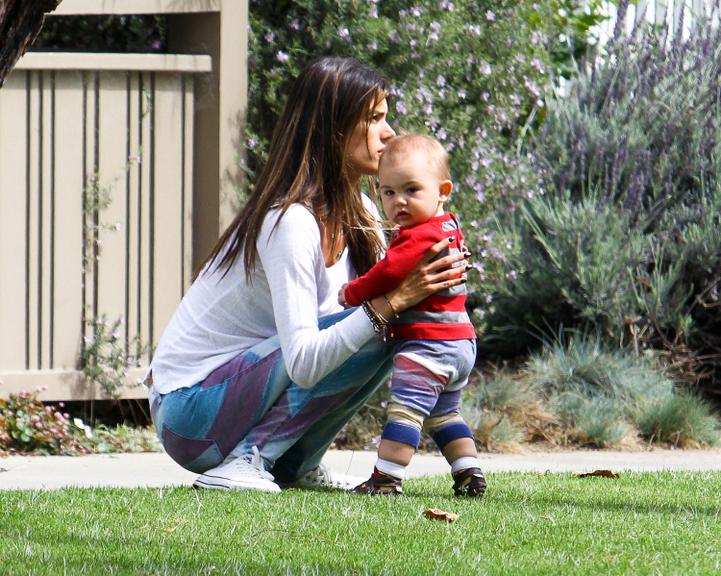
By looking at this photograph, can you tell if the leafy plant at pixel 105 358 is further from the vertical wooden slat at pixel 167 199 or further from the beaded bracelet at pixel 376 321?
the beaded bracelet at pixel 376 321

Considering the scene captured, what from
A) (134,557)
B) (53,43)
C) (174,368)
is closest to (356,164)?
(174,368)

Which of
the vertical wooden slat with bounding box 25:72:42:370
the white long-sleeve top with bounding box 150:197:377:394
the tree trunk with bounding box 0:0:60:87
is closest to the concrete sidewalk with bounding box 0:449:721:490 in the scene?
the white long-sleeve top with bounding box 150:197:377:394

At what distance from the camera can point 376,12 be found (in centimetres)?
582

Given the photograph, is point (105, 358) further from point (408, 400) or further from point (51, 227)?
point (408, 400)

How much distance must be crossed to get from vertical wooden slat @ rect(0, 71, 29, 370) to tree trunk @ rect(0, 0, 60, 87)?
117 inches

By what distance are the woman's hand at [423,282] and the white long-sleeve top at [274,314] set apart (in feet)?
0.35

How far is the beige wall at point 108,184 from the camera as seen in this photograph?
5629mm

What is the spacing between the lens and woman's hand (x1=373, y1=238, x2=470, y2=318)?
12.1 ft

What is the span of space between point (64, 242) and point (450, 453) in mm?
2483

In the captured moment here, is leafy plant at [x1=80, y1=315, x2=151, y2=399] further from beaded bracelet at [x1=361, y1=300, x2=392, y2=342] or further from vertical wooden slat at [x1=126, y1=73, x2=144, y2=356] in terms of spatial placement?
beaded bracelet at [x1=361, y1=300, x2=392, y2=342]

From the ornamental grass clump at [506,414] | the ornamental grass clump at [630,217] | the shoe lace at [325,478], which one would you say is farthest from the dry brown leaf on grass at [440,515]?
the ornamental grass clump at [630,217]

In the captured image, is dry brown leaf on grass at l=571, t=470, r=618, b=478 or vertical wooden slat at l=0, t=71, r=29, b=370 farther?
vertical wooden slat at l=0, t=71, r=29, b=370

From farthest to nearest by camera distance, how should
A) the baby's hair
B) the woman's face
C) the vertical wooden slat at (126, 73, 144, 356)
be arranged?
the vertical wooden slat at (126, 73, 144, 356), the woman's face, the baby's hair

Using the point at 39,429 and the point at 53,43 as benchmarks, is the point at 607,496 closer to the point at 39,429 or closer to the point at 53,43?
the point at 39,429
